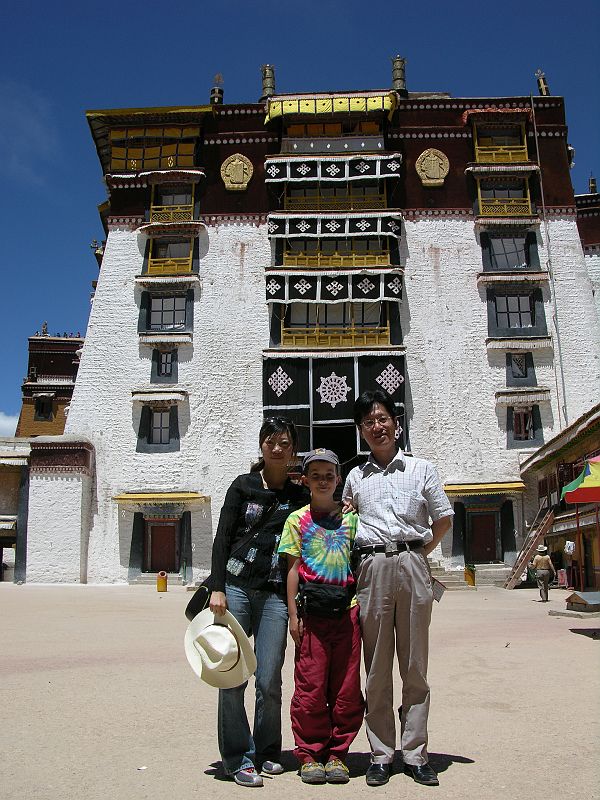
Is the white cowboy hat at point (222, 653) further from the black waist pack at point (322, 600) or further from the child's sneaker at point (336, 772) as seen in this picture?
the child's sneaker at point (336, 772)

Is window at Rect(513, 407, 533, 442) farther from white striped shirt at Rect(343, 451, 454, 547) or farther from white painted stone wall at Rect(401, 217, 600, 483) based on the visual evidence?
white striped shirt at Rect(343, 451, 454, 547)

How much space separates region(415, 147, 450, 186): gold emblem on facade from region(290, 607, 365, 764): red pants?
1106 inches

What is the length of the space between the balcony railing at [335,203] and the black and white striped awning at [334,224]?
1.96 ft

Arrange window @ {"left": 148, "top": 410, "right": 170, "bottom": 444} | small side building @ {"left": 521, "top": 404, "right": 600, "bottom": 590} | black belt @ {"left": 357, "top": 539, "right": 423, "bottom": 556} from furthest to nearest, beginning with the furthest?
window @ {"left": 148, "top": 410, "right": 170, "bottom": 444}
small side building @ {"left": 521, "top": 404, "right": 600, "bottom": 590}
black belt @ {"left": 357, "top": 539, "right": 423, "bottom": 556}

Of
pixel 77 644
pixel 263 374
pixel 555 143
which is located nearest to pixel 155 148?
pixel 263 374

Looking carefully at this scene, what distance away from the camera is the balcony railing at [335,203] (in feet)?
96.5

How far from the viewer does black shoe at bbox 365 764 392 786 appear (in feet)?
12.2

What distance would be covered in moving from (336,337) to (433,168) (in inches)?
326

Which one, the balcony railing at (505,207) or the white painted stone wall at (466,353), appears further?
the balcony railing at (505,207)

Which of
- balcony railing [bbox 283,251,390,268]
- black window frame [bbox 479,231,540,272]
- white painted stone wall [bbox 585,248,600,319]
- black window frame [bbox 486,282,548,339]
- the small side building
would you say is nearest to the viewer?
the small side building

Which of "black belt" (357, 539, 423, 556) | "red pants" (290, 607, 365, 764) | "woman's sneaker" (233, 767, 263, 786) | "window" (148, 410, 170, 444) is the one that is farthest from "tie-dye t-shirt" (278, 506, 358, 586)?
"window" (148, 410, 170, 444)

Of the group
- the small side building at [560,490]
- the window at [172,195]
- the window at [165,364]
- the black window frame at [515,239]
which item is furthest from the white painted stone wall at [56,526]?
the black window frame at [515,239]

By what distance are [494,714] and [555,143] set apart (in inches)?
1159

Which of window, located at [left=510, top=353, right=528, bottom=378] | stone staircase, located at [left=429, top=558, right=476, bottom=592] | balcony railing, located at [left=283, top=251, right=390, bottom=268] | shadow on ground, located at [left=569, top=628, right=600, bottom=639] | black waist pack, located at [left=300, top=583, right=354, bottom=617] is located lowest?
stone staircase, located at [left=429, top=558, right=476, bottom=592]
